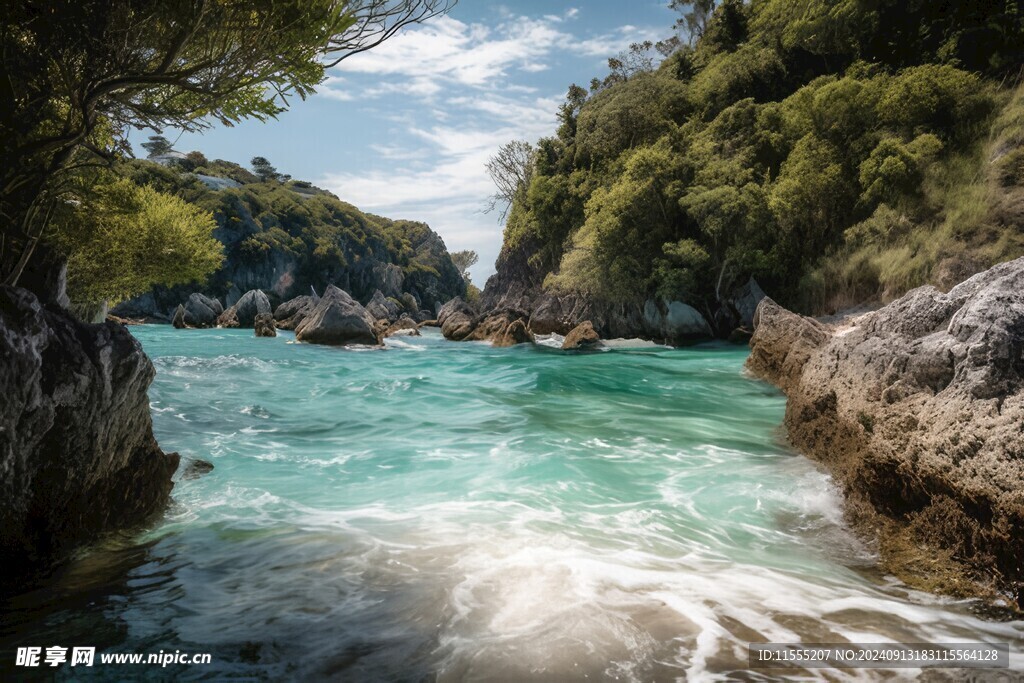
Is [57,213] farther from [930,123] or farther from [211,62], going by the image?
[930,123]

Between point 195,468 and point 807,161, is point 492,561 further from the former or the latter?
point 807,161

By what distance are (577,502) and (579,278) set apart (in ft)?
86.7

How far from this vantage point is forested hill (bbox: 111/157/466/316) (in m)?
63.4

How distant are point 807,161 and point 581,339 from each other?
13.8 meters

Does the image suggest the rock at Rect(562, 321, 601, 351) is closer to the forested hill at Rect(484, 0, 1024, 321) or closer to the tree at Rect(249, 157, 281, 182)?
the forested hill at Rect(484, 0, 1024, 321)

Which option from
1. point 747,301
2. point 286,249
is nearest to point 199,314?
point 286,249

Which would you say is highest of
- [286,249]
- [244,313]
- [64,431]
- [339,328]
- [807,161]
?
[807,161]

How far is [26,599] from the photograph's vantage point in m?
3.65

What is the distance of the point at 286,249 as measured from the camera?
2751 inches

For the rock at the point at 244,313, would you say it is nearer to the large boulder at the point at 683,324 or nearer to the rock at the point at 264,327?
the rock at the point at 264,327

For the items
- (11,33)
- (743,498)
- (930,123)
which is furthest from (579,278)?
(11,33)

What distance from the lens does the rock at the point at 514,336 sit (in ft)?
98.1

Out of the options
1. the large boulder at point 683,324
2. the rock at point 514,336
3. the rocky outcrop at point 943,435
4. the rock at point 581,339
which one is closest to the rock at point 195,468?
the rocky outcrop at point 943,435

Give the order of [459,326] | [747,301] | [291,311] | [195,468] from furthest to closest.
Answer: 1. [291,311]
2. [459,326]
3. [747,301]
4. [195,468]
